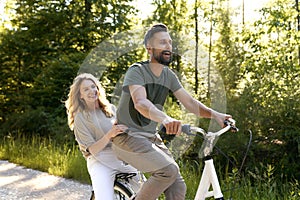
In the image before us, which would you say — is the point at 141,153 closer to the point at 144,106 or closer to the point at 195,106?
the point at 144,106

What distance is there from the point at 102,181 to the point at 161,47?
1068mm

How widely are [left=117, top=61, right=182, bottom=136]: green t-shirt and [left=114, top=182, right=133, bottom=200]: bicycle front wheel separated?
1.87ft

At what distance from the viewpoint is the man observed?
2646mm

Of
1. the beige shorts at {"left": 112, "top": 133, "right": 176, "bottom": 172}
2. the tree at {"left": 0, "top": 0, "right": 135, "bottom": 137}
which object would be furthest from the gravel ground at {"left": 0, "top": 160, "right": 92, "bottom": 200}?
the tree at {"left": 0, "top": 0, "right": 135, "bottom": 137}

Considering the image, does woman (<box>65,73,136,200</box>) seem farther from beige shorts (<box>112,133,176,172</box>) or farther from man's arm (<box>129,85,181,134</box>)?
man's arm (<box>129,85,181,134</box>)

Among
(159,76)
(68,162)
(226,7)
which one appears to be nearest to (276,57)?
(68,162)

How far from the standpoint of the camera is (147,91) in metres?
2.74

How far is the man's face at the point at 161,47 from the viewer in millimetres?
2686

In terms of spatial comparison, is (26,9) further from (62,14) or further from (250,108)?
(250,108)

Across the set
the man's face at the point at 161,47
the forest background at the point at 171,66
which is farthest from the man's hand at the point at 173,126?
the forest background at the point at 171,66

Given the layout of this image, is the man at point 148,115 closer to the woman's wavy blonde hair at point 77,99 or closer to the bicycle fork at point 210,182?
the bicycle fork at point 210,182

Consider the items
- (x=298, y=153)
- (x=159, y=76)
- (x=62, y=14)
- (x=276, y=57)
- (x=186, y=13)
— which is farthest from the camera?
(x=186, y=13)

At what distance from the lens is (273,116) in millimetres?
6609

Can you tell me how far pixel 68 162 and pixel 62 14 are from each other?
23.9 ft
